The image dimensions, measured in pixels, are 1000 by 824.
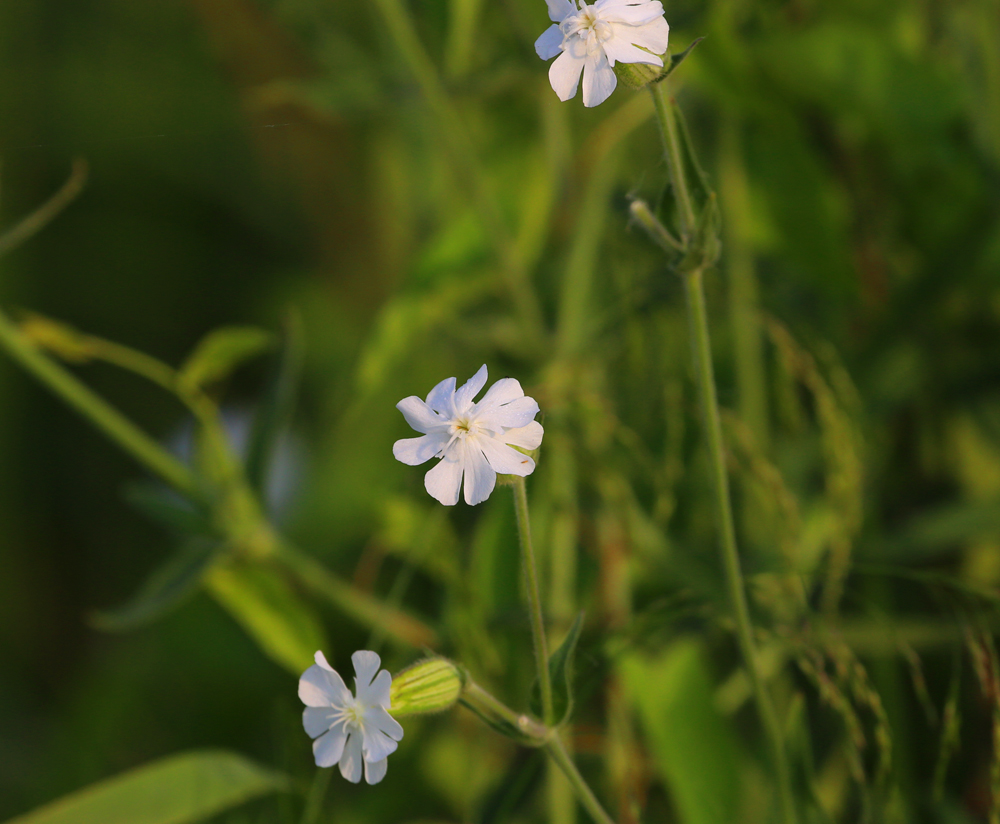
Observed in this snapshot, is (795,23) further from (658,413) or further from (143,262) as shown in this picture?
(143,262)

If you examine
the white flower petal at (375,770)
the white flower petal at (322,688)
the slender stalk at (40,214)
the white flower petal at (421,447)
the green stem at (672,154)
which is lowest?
the white flower petal at (375,770)

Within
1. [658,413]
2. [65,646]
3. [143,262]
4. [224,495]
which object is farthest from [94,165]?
[658,413]

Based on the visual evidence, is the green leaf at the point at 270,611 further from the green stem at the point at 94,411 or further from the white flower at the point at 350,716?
the white flower at the point at 350,716

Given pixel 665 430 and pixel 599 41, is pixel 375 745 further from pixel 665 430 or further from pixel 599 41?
pixel 665 430

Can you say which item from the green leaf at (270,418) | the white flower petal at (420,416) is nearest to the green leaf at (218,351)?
the green leaf at (270,418)

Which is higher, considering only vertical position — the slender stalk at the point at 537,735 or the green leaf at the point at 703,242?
the green leaf at the point at 703,242
